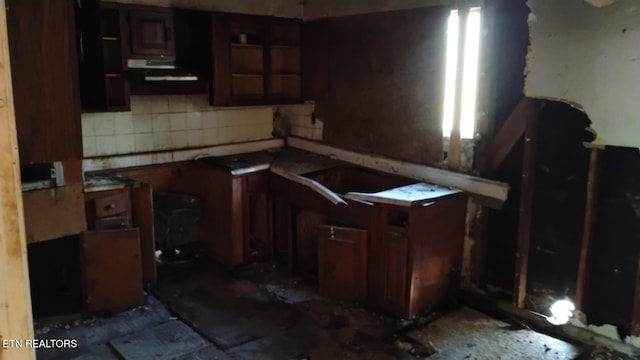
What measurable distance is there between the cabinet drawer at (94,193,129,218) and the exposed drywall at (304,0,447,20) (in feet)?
7.78

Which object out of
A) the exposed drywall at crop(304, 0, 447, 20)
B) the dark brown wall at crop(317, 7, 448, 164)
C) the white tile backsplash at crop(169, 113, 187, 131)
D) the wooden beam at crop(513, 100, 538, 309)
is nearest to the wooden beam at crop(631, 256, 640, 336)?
the wooden beam at crop(513, 100, 538, 309)

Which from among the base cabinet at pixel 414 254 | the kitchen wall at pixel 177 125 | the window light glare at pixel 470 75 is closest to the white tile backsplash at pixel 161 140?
the kitchen wall at pixel 177 125

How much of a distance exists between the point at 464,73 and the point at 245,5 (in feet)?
7.08

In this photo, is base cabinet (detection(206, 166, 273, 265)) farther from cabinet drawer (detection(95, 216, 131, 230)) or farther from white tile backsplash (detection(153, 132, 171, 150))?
cabinet drawer (detection(95, 216, 131, 230))

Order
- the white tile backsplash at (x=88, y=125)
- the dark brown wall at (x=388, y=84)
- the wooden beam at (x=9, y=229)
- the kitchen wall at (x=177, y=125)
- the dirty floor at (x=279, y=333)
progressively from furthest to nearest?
the kitchen wall at (x=177, y=125) < the white tile backsplash at (x=88, y=125) < the dark brown wall at (x=388, y=84) < the dirty floor at (x=279, y=333) < the wooden beam at (x=9, y=229)

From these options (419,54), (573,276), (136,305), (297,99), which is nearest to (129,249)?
(136,305)

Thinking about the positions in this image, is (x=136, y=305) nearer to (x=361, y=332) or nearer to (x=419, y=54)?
(x=361, y=332)

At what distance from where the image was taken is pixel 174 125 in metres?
4.73

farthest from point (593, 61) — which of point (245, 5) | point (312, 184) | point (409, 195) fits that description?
point (245, 5)

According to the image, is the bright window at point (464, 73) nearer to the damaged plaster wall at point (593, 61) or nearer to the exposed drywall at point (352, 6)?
the exposed drywall at point (352, 6)

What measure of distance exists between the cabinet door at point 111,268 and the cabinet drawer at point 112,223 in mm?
62

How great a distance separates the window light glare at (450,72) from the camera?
3807 millimetres

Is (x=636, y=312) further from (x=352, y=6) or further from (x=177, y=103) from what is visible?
(x=177, y=103)

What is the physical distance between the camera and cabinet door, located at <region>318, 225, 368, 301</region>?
3814 millimetres
